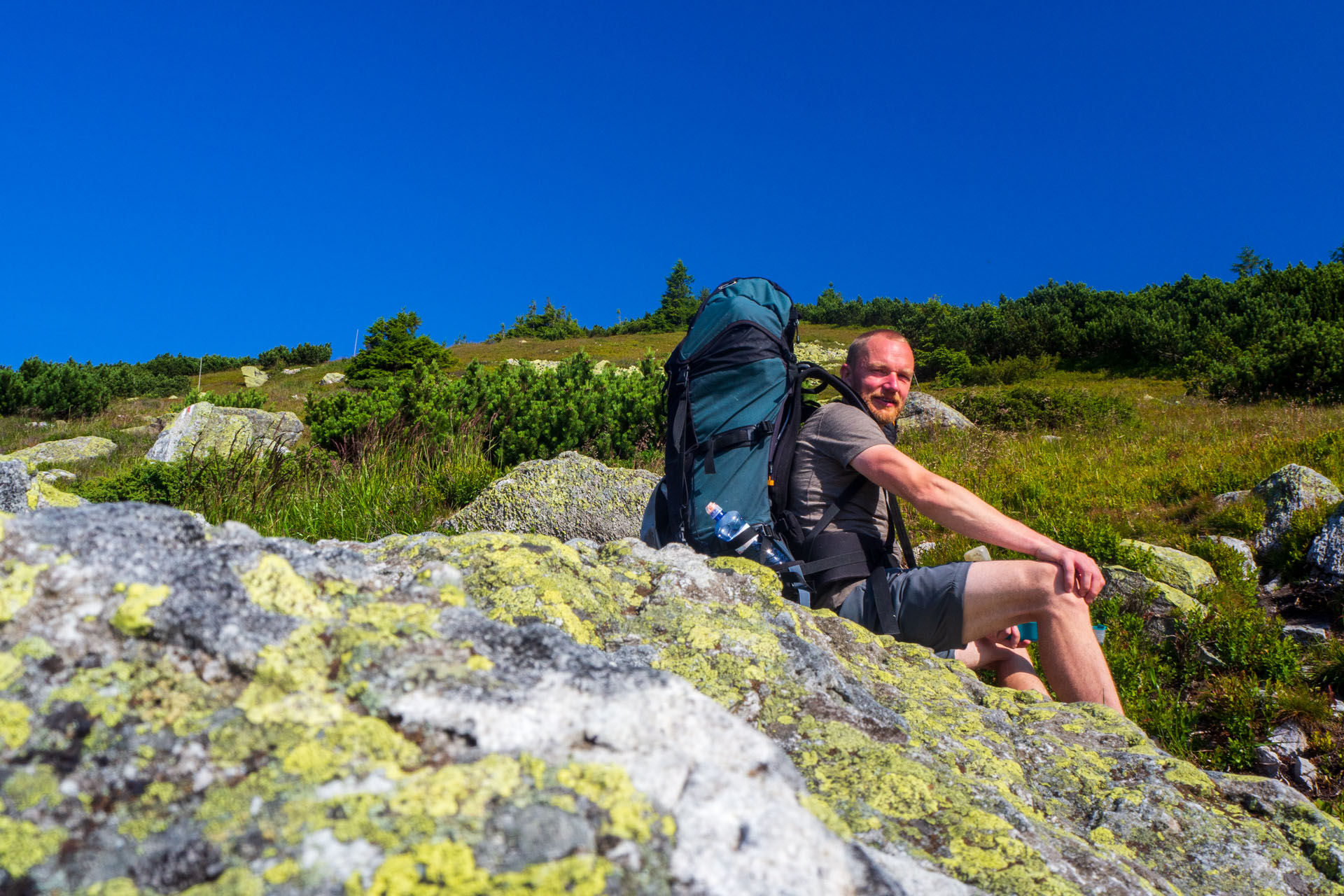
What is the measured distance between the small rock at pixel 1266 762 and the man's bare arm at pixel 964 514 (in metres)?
1.60

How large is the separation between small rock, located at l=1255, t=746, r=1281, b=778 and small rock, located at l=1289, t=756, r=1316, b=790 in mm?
71

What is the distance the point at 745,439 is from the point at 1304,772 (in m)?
3.37

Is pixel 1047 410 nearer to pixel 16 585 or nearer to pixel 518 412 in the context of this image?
pixel 518 412

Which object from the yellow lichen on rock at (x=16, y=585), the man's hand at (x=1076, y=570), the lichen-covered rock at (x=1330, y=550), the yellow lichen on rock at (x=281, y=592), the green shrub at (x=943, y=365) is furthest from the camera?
the green shrub at (x=943, y=365)

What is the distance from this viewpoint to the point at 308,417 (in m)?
11.6

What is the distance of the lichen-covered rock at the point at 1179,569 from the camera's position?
5844 millimetres

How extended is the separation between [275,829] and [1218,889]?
2001 mm

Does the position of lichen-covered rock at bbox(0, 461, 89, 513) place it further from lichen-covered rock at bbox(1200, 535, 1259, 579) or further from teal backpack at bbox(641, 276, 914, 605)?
lichen-covered rock at bbox(1200, 535, 1259, 579)

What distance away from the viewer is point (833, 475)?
434 cm

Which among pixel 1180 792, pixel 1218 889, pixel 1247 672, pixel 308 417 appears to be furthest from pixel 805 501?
pixel 308 417

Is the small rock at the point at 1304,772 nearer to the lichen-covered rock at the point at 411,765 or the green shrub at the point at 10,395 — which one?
the lichen-covered rock at the point at 411,765

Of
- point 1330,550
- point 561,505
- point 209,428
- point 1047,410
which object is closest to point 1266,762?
point 1330,550

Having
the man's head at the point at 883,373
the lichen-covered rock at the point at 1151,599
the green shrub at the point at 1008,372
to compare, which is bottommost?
the lichen-covered rock at the point at 1151,599

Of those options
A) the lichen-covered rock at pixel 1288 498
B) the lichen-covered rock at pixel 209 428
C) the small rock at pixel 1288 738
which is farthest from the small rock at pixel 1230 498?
the lichen-covered rock at pixel 209 428
